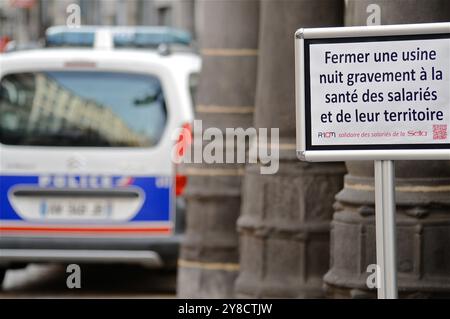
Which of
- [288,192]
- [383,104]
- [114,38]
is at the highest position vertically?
[114,38]

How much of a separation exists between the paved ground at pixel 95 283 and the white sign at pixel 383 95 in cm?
577

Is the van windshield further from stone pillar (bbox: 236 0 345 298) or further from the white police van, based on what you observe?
stone pillar (bbox: 236 0 345 298)

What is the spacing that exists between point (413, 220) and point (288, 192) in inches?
54.3

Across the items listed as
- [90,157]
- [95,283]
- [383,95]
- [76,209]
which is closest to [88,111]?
[90,157]

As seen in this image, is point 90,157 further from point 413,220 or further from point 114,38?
point 413,220

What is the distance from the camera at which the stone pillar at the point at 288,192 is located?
7.21 metres

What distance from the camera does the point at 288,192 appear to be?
726 cm

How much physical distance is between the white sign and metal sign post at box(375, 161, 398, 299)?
83 mm

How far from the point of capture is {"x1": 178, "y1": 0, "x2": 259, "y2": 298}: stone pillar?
333 inches

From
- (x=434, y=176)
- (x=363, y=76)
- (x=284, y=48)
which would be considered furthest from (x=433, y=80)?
(x=284, y=48)

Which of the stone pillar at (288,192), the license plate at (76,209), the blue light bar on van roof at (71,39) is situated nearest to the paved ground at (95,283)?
the license plate at (76,209)

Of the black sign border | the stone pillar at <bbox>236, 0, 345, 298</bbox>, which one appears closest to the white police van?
the stone pillar at <bbox>236, 0, 345, 298</bbox>

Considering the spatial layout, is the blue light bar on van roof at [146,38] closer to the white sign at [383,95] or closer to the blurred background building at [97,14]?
the white sign at [383,95]

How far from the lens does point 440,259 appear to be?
601 cm
